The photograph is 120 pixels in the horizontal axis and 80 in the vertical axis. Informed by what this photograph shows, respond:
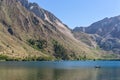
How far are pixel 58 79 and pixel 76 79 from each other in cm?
807

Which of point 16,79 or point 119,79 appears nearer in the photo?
point 16,79

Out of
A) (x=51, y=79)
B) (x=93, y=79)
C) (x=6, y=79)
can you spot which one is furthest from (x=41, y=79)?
(x=93, y=79)

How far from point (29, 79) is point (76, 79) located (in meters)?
20.7

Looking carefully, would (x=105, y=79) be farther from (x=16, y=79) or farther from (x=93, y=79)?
(x=16, y=79)

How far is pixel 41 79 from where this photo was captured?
12331 centimetres

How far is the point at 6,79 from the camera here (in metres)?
121

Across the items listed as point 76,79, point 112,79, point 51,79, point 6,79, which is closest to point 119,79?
point 112,79

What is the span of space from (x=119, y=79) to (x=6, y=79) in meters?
52.2

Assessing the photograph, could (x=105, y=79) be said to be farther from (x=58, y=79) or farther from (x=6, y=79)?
(x=6, y=79)

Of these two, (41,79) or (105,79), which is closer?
(41,79)

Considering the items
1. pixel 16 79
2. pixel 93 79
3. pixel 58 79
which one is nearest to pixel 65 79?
pixel 58 79

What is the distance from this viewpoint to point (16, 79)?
121 metres

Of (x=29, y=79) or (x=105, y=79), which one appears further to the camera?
(x=105, y=79)

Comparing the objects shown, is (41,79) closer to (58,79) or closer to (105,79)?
(58,79)
